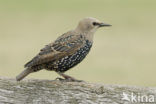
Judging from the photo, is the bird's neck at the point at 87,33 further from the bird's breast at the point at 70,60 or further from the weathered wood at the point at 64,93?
the weathered wood at the point at 64,93

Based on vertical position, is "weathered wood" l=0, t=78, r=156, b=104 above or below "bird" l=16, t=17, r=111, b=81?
below

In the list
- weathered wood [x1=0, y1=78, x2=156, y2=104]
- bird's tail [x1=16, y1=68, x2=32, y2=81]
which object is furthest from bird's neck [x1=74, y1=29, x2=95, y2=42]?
weathered wood [x1=0, y1=78, x2=156, y2=104]

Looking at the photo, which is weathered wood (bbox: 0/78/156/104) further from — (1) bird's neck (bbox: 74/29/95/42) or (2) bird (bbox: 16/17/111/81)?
(1) bird's neck (bbox: 74/29/95/42)

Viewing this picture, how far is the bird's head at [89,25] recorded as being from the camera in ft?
21.7

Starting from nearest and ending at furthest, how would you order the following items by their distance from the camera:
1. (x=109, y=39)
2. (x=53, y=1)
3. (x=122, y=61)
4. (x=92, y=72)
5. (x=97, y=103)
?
(x=97, y=103) → (x=92, y=72) → (x=122, y=61) → (x=109, y=39) → (x=53, y=1)

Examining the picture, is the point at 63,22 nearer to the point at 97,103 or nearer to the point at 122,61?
the point at 122,61

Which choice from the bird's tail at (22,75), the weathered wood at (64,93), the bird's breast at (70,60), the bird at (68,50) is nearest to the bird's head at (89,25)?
the bird at (68,50)

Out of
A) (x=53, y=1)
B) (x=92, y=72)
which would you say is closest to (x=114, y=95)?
(x=92, y=72)

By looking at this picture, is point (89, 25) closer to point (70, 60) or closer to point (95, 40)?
point (70, 60)

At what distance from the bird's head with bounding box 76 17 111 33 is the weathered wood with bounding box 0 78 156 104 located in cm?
112

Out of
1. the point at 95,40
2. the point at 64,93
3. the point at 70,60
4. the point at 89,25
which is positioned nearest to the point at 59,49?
the point at 70,60

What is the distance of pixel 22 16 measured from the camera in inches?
976

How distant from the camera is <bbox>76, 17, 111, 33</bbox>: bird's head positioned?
662cm

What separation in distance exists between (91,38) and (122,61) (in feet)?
31.0
